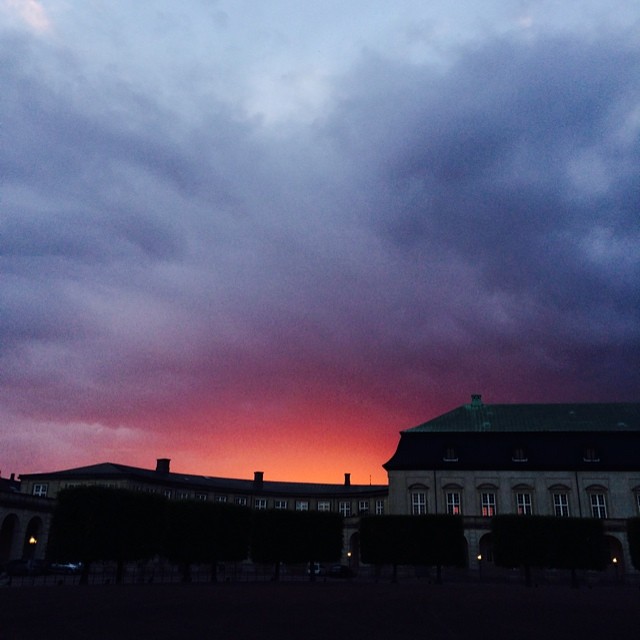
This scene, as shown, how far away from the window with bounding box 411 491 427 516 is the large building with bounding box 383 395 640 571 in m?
0.12

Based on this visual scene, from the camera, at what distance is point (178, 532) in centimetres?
6047

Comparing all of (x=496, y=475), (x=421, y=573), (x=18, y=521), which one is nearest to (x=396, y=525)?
(x=421, y=573)

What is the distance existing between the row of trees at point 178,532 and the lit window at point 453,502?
54.6 feet

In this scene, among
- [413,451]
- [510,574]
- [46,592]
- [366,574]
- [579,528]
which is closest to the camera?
[46,592]

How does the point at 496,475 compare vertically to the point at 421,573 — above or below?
above

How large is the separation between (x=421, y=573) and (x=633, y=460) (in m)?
29.6

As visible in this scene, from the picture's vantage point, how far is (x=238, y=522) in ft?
210

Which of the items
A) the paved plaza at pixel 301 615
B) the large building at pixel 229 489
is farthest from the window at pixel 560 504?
the paved plaza at pixel 301 615

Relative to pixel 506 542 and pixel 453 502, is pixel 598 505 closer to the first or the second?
pixel 453 502

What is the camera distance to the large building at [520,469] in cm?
7506

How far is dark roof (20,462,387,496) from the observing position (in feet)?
288

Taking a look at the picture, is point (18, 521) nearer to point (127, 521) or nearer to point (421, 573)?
point (127, 521)

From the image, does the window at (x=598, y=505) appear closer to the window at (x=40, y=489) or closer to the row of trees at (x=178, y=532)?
the row of trees at (x=178, y=532)

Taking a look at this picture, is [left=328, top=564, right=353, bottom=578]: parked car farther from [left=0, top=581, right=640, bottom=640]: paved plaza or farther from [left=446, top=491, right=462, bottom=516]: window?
[left=0, top=581, right=640, bottom=640]: paved plaza
